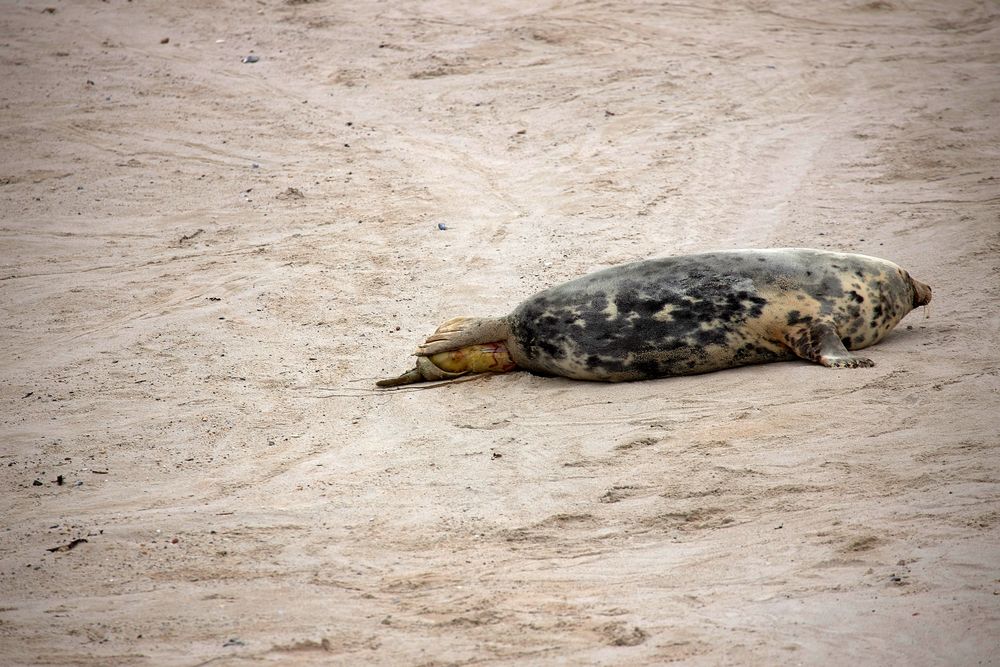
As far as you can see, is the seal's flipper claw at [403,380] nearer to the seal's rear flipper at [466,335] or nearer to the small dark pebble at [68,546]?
the seal's rear flipper at [466,335]

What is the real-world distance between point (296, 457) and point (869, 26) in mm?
9943

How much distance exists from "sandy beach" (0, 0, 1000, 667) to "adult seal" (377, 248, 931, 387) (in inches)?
7.8

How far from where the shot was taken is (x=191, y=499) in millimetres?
4898

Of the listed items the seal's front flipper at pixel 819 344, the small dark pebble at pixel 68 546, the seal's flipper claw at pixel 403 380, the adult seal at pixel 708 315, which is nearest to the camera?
the small dark pebble at pixel 68 546

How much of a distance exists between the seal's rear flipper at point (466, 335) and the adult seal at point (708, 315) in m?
0.09

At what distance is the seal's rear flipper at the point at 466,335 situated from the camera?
643 centimetres

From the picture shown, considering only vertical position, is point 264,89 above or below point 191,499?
above

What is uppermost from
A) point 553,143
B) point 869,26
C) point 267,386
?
point 869,26

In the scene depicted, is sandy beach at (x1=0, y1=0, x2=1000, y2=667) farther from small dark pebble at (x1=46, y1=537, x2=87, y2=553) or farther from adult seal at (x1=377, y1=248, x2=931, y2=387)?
adult seal at (x1=377, y1=248, x2=931, y2=387)

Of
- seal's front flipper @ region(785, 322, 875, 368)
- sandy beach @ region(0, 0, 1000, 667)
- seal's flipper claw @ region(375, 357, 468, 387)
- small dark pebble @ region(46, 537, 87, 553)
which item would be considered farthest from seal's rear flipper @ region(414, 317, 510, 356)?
small dark pebble @ region(46, 537, 87, 553)

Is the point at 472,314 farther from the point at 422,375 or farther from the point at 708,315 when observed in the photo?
the point at 708,315

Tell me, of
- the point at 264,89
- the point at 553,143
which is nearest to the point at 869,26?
the point at 553,143

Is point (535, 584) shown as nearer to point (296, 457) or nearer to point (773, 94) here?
point (296, 457)

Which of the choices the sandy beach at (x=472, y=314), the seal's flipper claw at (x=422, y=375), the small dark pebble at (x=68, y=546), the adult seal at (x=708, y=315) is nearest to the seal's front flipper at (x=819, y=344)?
the adult seal at (x=708, y=315)
